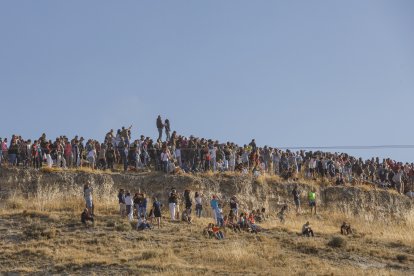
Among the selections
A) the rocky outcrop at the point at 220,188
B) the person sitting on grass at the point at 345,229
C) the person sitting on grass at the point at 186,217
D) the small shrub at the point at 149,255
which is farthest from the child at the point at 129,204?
the person sitting on grass at the point at 345,229

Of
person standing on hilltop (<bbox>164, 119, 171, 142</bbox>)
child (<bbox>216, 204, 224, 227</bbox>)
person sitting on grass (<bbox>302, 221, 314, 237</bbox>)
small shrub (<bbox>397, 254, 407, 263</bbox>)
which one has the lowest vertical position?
small shrub (<bbox>397, 254, 407, 263</bbox>)

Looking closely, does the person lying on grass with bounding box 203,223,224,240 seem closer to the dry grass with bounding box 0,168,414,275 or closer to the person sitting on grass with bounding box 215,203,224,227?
the dry grass with bounding box 0,168,414,275

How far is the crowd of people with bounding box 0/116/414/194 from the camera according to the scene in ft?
139

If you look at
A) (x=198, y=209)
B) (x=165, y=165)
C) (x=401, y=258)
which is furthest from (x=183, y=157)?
(x=401, y=258)

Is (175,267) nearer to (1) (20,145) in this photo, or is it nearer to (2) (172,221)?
(2) (172,221)

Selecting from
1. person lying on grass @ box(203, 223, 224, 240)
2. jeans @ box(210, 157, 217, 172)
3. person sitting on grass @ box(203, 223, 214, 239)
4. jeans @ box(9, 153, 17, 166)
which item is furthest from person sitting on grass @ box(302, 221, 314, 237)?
jeans @ box(9, 153, 17, 166)

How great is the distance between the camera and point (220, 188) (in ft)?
150

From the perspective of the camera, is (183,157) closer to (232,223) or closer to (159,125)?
(159,125)

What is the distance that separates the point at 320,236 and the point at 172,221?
23.6 ft

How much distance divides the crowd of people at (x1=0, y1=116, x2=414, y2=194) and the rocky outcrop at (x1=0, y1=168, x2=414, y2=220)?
1.66 ft

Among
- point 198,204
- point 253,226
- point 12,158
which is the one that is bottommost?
point 253,226

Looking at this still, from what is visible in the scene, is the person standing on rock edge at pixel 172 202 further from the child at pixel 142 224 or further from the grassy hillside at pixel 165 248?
the child at pixel 142 224

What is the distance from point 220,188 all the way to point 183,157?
290cm

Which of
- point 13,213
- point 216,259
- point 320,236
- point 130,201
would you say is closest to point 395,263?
point 320,236
